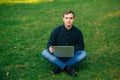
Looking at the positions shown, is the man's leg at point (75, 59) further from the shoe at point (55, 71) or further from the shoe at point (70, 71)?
the shoe at point (55, 71)

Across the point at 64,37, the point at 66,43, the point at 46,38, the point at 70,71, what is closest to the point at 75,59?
the point at 70,71

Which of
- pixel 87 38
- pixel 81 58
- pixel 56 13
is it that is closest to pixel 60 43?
pixel 81 58

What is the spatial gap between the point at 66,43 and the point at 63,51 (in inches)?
23.5

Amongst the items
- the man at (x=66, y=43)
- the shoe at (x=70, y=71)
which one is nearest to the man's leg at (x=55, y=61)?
the man at (x=66, y=43)

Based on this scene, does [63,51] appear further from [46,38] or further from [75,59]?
[46,38]

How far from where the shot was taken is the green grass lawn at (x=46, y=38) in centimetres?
682

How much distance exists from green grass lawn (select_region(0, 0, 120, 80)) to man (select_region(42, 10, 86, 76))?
233mm

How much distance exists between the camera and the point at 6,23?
11844 mm

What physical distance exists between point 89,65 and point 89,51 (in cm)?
121

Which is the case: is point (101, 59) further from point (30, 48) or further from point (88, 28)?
point (88, 28)

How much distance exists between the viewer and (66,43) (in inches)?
272

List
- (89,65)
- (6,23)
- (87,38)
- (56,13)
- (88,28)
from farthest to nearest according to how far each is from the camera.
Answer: (56,13)
(6,23)
(88,28)
(87,38)
(89,65)

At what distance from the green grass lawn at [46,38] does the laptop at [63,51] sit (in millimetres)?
555

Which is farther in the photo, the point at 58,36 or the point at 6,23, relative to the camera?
the point at 6,23
